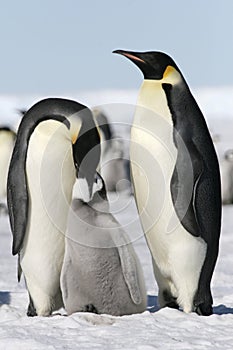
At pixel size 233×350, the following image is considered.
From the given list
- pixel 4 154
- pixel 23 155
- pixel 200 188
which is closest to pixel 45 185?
pixel 23 155

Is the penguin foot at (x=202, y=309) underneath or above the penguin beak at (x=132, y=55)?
underneath

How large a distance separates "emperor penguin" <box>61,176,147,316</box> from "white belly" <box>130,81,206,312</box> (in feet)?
0.89

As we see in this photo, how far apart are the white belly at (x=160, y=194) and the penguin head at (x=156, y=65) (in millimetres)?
127

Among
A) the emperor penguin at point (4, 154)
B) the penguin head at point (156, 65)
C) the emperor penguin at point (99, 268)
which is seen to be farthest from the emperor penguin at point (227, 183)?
the emperor penguin at point (99, 268)

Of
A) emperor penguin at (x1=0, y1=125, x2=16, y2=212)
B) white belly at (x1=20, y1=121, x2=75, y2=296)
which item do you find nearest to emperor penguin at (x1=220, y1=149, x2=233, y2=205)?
emperor penguin at (x1=0, y1=125, x2=16, y2=212)

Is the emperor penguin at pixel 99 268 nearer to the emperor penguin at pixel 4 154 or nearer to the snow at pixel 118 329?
the snow at pixel 118 329

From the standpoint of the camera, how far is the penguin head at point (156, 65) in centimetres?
440

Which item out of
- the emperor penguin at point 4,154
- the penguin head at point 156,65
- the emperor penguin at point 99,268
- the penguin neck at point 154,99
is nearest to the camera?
the emperor penguin at point 99,268

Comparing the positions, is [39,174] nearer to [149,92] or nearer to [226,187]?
[149,92]

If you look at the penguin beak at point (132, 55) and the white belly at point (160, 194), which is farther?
the penguin beak at point (132, 55)

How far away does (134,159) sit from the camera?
14.2ft

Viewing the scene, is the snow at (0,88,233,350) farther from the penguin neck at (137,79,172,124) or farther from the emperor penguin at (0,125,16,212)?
the emperor penguin at (0,125,16,212)

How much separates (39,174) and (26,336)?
105 centimetres

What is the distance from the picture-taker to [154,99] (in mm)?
4344
